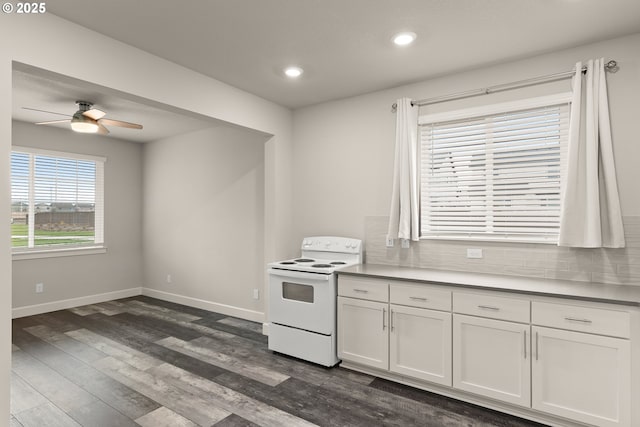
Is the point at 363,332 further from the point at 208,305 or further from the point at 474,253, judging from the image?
the point at 208,305

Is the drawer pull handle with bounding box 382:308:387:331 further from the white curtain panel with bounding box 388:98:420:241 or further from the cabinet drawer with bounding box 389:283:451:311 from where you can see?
the white curtain panel with bounding box 388:98:420:241

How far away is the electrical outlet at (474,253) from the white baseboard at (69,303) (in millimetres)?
5336

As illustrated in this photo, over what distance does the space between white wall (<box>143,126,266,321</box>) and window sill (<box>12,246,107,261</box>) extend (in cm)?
75

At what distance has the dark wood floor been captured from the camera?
2.38 meters

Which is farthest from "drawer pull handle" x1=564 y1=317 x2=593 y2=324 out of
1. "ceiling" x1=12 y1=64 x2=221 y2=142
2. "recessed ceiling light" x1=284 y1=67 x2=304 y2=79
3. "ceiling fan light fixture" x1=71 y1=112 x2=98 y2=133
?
"ceiling fan light fixture" x1=71 y1=112 x2=98 y2=133

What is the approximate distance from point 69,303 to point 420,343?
5015 mm

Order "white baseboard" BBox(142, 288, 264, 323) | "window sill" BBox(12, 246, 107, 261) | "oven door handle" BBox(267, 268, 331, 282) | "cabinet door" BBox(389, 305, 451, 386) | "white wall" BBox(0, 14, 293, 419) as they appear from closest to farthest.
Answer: "white wall" BBox(0, 14, 293, 419), "cabinet door" BBox(389, 305, 451, 386), "oven door handle" BBox(267, 268, 331, 282), "white baseboard" BBox(142, 288, 264, 323), "window sill" BBox(12, 246, 107, 261)

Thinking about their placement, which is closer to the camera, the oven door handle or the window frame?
the oven door handle

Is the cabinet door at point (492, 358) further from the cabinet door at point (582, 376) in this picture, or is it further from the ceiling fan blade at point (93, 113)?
the ceiling fan blade at point (93, 113)

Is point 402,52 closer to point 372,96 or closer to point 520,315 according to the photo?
point 372,96

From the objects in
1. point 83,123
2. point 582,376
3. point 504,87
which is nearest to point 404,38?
point 504,87

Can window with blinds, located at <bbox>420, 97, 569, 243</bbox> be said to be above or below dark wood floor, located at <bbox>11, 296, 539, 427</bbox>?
above

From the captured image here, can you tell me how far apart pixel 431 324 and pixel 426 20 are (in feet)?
6.97

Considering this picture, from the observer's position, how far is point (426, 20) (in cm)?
232
